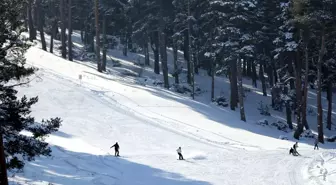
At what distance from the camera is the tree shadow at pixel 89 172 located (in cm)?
1727

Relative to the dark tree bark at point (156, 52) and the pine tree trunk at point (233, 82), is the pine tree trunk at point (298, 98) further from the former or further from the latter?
the dark tree bark at point (156, 52)

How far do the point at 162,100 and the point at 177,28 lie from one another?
44.5 feet

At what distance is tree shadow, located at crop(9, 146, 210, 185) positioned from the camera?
17.3 meters

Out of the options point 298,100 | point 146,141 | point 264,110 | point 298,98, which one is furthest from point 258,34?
point 146,141

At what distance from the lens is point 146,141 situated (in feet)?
92.8

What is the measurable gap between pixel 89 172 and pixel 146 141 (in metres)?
9.17

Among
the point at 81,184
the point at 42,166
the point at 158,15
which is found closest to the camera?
the point at 81,184

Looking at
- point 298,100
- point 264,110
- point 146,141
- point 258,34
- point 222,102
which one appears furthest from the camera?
point 264,110

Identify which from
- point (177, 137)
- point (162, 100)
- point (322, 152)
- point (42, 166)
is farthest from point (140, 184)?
point (162, 100)

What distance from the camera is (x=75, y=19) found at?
213 ft

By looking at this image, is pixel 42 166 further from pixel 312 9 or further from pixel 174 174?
pixel 312 9

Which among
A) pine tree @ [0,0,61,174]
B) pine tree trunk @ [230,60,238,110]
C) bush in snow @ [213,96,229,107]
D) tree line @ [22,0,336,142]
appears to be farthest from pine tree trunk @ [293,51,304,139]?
pine tree @ [0,0,61,174]

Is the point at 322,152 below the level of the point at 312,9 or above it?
below

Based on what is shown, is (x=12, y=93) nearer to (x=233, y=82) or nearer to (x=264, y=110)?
(x=233, y=82)
